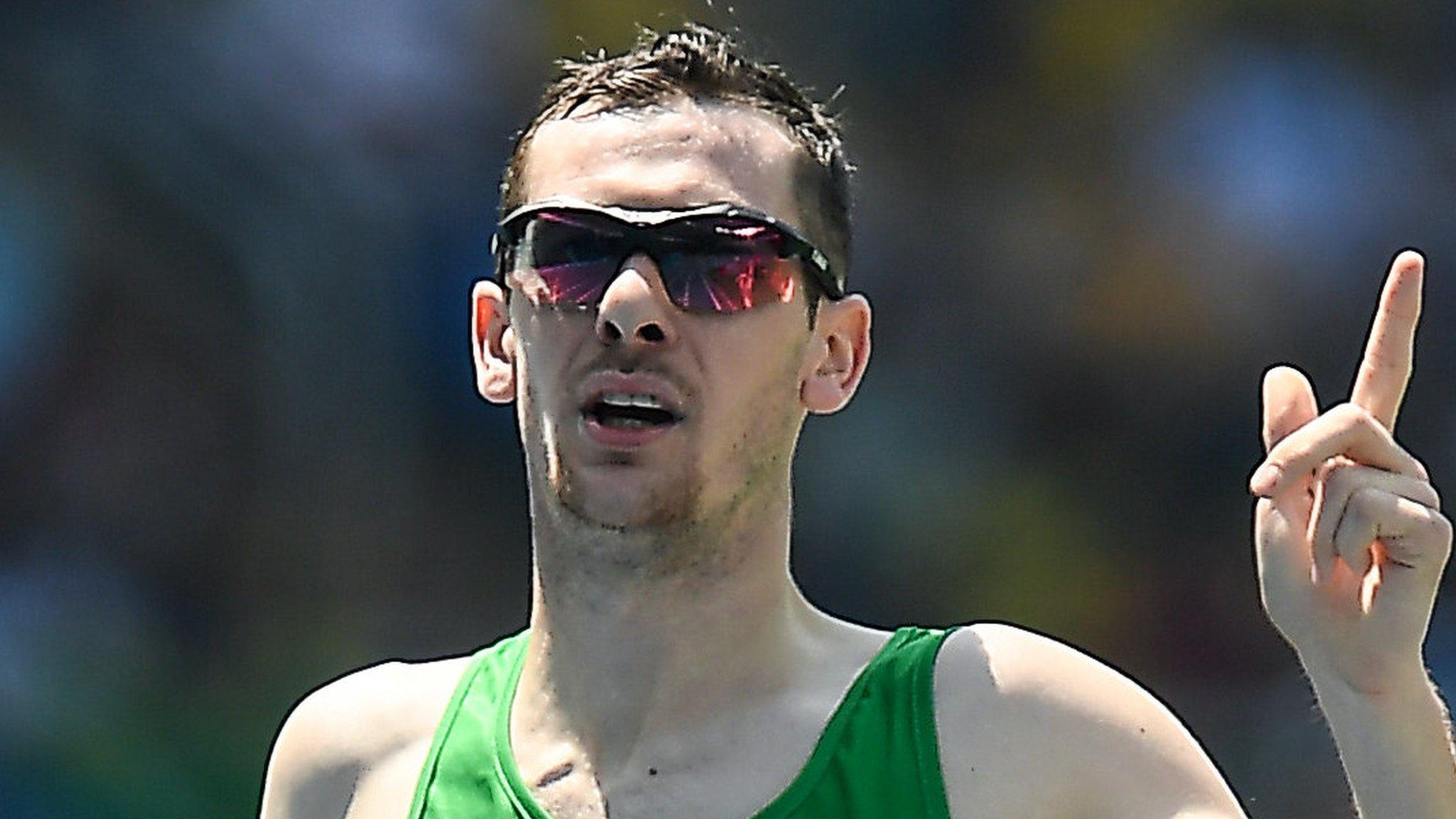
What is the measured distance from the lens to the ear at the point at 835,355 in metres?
2.46

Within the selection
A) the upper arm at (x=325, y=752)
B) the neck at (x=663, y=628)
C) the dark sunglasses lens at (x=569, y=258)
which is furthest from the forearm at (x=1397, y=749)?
the upper arm at (x=325, y=752)

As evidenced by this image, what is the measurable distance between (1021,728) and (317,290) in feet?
11.4

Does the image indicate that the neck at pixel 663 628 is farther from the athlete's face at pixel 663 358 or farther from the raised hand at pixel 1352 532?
the raised hand at pixel 1352 532

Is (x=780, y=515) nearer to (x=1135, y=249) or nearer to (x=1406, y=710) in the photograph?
(x=1406, y=710)

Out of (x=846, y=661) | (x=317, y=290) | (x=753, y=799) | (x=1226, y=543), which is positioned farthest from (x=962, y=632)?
(x=317, y=290)

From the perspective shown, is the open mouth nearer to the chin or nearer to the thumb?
the chin

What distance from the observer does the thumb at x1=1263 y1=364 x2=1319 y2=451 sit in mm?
2008

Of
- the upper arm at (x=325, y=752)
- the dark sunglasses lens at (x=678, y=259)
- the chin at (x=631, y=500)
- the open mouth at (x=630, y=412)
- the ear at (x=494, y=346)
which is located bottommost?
the upper arm at (x=325, y=752)

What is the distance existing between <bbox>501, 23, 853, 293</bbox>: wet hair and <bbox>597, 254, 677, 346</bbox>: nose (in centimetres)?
23

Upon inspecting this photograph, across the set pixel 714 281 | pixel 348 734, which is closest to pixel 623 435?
pixel 714 281

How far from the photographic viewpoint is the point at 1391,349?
80.4 inches

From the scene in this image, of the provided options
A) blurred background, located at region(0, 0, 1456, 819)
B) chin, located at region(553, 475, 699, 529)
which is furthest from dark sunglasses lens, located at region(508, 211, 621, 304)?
blurred background, located at region(0, 0, 1456, 819)

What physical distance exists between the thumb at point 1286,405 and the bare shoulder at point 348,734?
1117 mm

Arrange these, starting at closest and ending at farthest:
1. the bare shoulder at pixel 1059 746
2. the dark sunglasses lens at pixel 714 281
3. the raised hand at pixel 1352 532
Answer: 1. the raised hand at pixel 1352 532
2. the bare shoulder at pixel 1059 746
3. the dark sunglasses lens at pixel 714 281
